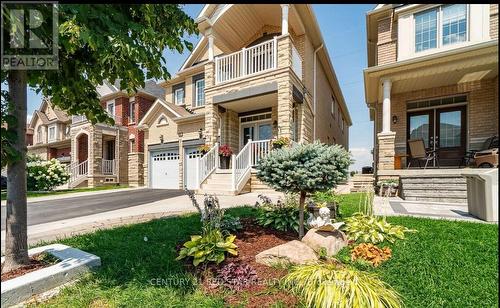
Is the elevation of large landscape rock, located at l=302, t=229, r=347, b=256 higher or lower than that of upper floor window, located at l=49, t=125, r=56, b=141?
lower

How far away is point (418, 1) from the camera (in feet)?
3.84

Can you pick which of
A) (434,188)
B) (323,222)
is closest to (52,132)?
(323,222)

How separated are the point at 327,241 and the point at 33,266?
11.0ft

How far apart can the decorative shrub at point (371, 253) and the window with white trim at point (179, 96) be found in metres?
13.6

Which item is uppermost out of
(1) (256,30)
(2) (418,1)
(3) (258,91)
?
(1) (256,30)

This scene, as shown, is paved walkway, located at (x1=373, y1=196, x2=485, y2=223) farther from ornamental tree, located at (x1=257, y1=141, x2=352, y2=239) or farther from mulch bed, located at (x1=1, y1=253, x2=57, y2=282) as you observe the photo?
mulch bed, located at (x1=1, y1=253, x2=57, y2=282)

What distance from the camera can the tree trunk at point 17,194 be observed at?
2.55 metres

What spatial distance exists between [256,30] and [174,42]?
31.8 feet

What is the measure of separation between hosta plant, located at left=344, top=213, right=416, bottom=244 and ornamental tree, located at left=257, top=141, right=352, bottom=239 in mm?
807

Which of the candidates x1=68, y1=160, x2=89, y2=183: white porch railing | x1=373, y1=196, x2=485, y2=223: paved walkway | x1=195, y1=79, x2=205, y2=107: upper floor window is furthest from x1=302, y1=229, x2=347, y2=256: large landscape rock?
x1=68, y1=160, x2=89, y2=183: white porch railing

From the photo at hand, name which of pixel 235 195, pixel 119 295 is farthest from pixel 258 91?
pixel 119 295

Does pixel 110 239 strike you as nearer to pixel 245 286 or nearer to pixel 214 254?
pixel 214 254

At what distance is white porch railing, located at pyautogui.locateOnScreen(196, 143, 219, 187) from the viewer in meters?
9.51

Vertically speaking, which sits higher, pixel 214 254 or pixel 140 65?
pixel 140 65
